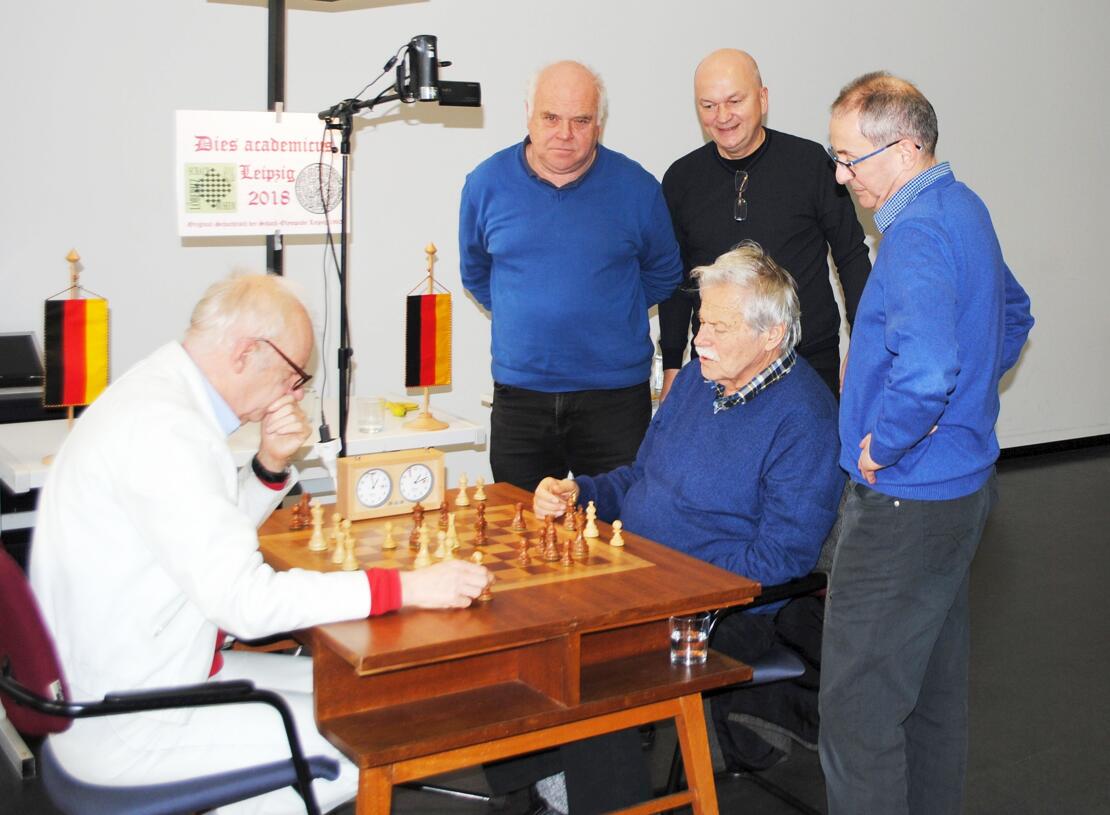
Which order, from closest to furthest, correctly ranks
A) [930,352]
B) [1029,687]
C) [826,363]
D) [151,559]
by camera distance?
[151,559] → [930,352] → [826,363] → [1029,687]

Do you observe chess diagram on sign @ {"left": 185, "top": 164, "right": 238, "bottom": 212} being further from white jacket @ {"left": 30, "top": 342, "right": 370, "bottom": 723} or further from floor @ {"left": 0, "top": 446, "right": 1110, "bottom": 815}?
floor @ {"left": 0, "top": 446, "right": 1110, "bottom": 815}

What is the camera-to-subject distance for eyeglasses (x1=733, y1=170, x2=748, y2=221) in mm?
3422

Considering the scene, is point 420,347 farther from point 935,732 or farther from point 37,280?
point 935,732

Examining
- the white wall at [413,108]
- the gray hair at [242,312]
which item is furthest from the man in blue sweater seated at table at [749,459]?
the white wall at [413,108]


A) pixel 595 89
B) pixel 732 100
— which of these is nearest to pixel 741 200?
pixel 732 100

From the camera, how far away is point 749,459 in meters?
2.51

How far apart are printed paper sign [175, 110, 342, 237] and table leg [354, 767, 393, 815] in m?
1.80

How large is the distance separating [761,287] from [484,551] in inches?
32.1

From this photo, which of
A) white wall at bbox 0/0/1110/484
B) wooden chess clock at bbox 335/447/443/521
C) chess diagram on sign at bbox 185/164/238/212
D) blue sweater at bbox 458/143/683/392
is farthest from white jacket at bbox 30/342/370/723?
white wall at bbox 0/0/1110/484

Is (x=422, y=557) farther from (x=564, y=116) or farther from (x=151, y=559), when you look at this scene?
(x=564, y=116)

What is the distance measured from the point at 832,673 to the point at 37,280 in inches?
118

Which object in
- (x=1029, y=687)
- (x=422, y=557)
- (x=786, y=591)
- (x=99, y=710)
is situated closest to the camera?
(x=99, y=710)

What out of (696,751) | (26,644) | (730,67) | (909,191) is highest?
(730,67)

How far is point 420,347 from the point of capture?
11.5 feet
